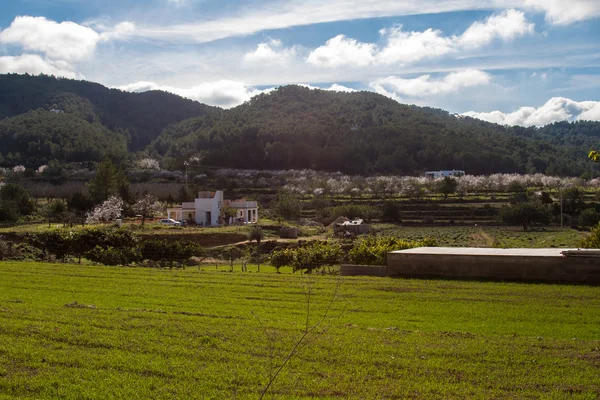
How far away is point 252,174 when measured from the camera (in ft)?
308

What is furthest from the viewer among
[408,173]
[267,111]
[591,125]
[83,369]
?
[591,125]

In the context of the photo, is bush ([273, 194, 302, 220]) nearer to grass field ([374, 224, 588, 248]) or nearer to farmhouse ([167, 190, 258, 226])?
farmhouse ([167, 190, 258, 226])

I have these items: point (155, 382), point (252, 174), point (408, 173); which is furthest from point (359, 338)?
point (408, 173)

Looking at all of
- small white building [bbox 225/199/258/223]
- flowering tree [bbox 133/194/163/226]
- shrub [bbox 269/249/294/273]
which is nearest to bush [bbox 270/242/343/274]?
shrub [bbox 269/249/294/273]

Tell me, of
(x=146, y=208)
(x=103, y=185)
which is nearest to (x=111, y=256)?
(x=146, y=208)

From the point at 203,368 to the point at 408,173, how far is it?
326 ft

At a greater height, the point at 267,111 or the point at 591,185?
the point at 267,111

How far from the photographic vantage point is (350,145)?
10600 cm

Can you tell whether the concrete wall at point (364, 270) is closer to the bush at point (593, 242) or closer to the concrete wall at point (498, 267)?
the concrete wall at point (498, 267)

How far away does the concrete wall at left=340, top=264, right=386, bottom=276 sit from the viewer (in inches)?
670

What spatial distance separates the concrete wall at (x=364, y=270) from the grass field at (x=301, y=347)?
3.89m

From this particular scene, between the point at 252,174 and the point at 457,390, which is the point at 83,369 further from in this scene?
the point at 252,174

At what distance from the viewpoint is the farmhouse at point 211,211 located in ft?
182

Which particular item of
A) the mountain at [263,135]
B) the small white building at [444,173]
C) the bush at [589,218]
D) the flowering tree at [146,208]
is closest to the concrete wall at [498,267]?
the flowering tree at [146,208]
